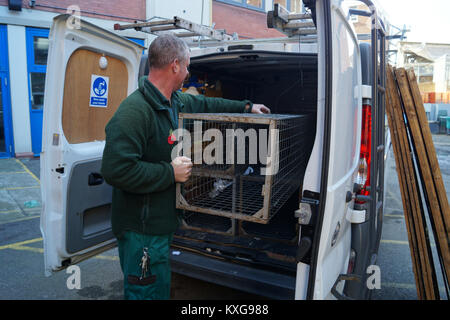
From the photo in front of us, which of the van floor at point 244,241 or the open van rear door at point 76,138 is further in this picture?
the van floor at point 244,241

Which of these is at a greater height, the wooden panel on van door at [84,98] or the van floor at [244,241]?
the wooden panel on van door at [84,98]

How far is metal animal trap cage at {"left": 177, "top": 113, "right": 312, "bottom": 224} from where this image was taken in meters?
2.31

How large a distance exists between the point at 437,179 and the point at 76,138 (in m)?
2.74

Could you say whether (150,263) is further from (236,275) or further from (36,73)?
(36,73)

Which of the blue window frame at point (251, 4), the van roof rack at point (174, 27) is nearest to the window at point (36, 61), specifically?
the blue window frame at point (251, 4)

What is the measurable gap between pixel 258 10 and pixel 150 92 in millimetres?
13653

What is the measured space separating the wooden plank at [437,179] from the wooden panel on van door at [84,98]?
2376 mm

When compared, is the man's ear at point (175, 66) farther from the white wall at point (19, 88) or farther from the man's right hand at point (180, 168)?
the white wall at point (19, 88)

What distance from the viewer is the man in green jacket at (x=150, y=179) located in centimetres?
200

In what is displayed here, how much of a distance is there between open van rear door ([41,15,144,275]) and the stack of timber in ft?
7.41

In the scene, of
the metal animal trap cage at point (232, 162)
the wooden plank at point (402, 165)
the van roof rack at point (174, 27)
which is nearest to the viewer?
the metal animal trap cage at point (232, 162)

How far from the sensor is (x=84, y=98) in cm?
267

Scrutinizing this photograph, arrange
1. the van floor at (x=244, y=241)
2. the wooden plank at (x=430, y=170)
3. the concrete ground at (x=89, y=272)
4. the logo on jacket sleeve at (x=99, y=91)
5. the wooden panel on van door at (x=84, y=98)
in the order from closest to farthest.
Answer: the wooden panel on van door at (x=84, y=98) → the logo on jacket sleeve at (x=99, y=91) → the wooden plank at (x=430, y=170) → the van floor at (x=244, y=241) → the concrete ground at (x=89, y=272)

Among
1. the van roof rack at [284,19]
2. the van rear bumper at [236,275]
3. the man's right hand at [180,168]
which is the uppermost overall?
the van roof rack at [284,19]
